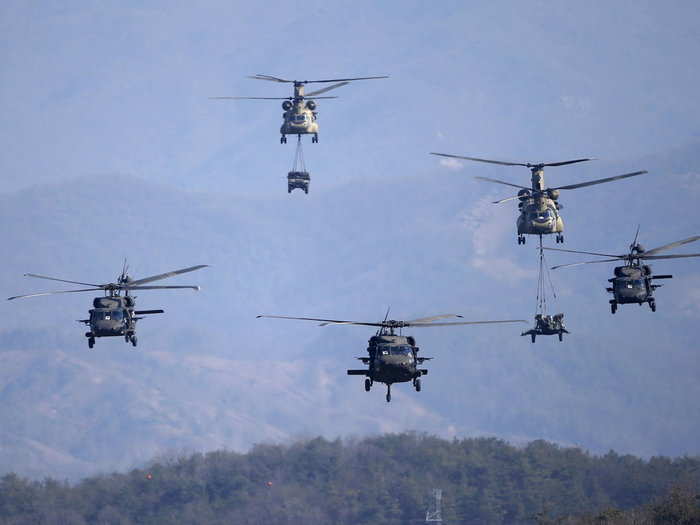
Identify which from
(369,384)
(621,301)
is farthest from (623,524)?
(369,384)

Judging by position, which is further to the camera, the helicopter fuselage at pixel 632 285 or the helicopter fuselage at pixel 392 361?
the helicopter fuselage at pixel 632 285

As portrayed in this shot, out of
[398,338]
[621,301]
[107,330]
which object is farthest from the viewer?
[621,301]

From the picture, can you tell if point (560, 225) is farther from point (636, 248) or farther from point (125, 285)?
point (125, 285)

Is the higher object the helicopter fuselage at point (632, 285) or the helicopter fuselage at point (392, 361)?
the helicopter fuselage at point (632, 285)

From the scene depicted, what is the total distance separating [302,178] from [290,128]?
633cm

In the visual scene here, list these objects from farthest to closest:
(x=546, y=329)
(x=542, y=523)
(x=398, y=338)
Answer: (x=542, y=523) < (x=546, y=329) < (x=398, y=338)

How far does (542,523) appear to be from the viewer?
14112 cm

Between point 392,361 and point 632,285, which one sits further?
point 632,285

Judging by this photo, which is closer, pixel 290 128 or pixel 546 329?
pixel 546 329

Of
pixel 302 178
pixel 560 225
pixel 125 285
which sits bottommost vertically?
pixel 125 285

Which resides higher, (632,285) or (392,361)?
(632,285)

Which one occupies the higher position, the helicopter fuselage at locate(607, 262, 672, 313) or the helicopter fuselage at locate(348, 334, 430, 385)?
the helicopter fuselage at locate(607, 262, 672, 313)

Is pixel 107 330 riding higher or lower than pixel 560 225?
lower

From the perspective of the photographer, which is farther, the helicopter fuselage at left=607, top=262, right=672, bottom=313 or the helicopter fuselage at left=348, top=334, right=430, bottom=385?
the helicopter fuselage at left=607, top=262, right=672, bottom=313
